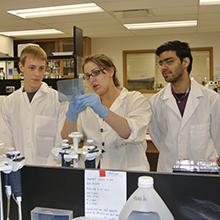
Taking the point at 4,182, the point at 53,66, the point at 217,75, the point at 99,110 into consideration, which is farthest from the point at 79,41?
the point at 217,75

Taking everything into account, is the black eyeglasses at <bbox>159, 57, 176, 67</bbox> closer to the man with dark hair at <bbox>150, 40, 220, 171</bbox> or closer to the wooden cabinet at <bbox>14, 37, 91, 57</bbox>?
the man with dark hair at <bbox>150, 40, 220, 171</bbox>

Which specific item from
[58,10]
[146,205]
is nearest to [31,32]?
[58,10]

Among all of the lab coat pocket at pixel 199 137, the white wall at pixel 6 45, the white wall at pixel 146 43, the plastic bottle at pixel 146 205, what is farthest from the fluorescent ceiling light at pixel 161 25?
the plastic bottle at pixel 146 205

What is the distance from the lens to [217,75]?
701 centimetres

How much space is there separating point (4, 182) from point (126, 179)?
40 centimetres

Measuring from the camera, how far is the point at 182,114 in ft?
5.64

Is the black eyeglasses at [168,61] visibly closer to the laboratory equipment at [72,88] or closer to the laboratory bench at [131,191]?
the laboratory equipment at [72,88]

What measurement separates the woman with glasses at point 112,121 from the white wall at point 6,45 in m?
5.45

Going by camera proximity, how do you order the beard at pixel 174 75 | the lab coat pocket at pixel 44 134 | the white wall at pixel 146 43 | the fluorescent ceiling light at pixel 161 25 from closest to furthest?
the lab coat pocket at pixel 44 134, the beard at pixel 174 75, the fluorescent ceiling light at pixel 161 25, the white wall at pixel 146 43

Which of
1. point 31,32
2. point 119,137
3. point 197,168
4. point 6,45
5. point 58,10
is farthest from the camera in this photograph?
point 6,45

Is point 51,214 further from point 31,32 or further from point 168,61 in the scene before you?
point 31,32

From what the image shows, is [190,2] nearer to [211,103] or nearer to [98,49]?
[211,103]

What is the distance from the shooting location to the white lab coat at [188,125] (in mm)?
1655

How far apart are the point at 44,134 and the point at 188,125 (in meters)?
0.70
